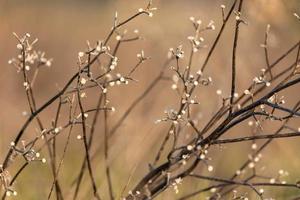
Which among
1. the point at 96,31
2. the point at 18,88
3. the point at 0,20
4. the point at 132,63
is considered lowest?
the point at 0,20

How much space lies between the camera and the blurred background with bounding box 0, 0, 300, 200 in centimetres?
359

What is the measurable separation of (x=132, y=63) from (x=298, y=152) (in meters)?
3.60

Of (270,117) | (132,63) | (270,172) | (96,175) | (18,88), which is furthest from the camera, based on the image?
(132,63)

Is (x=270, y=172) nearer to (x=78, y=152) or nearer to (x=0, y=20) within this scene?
(x=78, y=152)

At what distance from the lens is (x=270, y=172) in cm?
452

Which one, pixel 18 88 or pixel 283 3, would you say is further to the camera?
pixel 18 88

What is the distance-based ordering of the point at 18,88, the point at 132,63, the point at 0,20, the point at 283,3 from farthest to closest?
the point at 132,63 → the point at 18,88 → the point at 0,20 → the point at 283,3

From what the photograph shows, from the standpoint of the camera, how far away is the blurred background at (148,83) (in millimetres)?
3586

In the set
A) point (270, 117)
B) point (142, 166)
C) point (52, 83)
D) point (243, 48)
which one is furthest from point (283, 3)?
point (52, 83)

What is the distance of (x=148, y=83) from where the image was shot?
5836mm

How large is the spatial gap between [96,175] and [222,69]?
941 mm

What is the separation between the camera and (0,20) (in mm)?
4242

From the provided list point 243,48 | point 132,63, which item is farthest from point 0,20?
point 132,63

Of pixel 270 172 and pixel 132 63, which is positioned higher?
pixel 132 63
